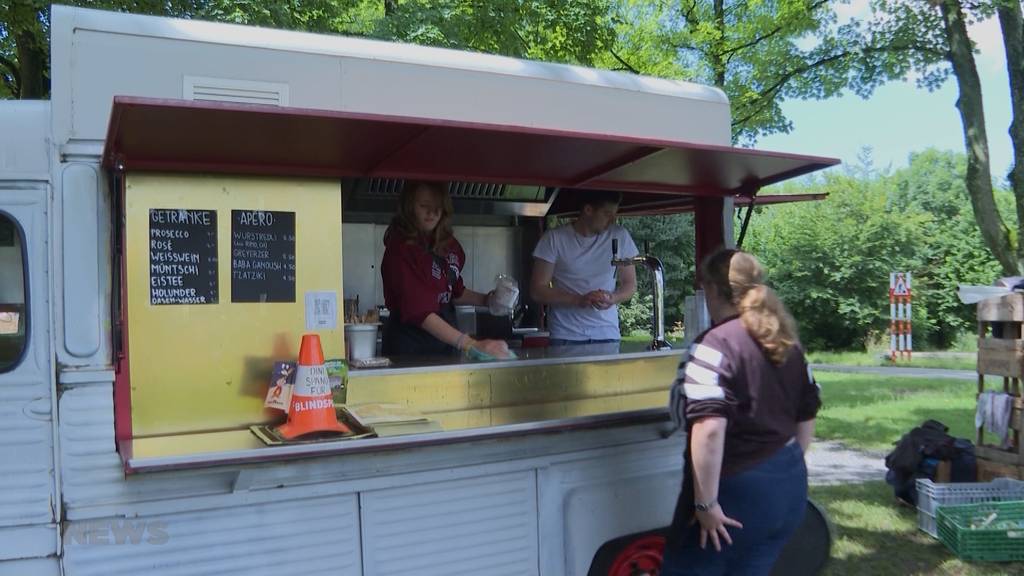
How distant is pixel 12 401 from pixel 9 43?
38.5 feet

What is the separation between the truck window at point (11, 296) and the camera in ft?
8.04

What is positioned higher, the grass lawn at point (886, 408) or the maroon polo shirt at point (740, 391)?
the maroon polo shirt at point (740, 391)

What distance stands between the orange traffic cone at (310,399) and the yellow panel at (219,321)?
0.61 ft

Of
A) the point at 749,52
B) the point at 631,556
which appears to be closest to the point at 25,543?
the point at 631,556

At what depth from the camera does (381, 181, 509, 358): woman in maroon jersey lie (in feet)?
11.2

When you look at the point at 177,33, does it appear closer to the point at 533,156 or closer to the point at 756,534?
the point at 533,156

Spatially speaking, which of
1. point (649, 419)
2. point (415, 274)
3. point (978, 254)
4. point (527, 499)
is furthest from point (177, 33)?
point (978, 254)

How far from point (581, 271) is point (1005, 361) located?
3.31 metres

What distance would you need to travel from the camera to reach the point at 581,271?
4.21 meters

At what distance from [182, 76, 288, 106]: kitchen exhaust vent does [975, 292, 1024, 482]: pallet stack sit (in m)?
4.98

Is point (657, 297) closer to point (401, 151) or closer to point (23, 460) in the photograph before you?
point (401, 151)

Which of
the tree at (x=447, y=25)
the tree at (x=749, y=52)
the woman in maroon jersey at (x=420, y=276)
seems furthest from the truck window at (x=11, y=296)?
the tree at (x=749, y=52)

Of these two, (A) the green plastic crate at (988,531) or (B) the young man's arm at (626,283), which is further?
(A) the green plastic crate at (988,531)

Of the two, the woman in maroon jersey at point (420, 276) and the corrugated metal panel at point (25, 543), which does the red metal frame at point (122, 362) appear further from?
the woman in maroon jersey at point (420, 276)
